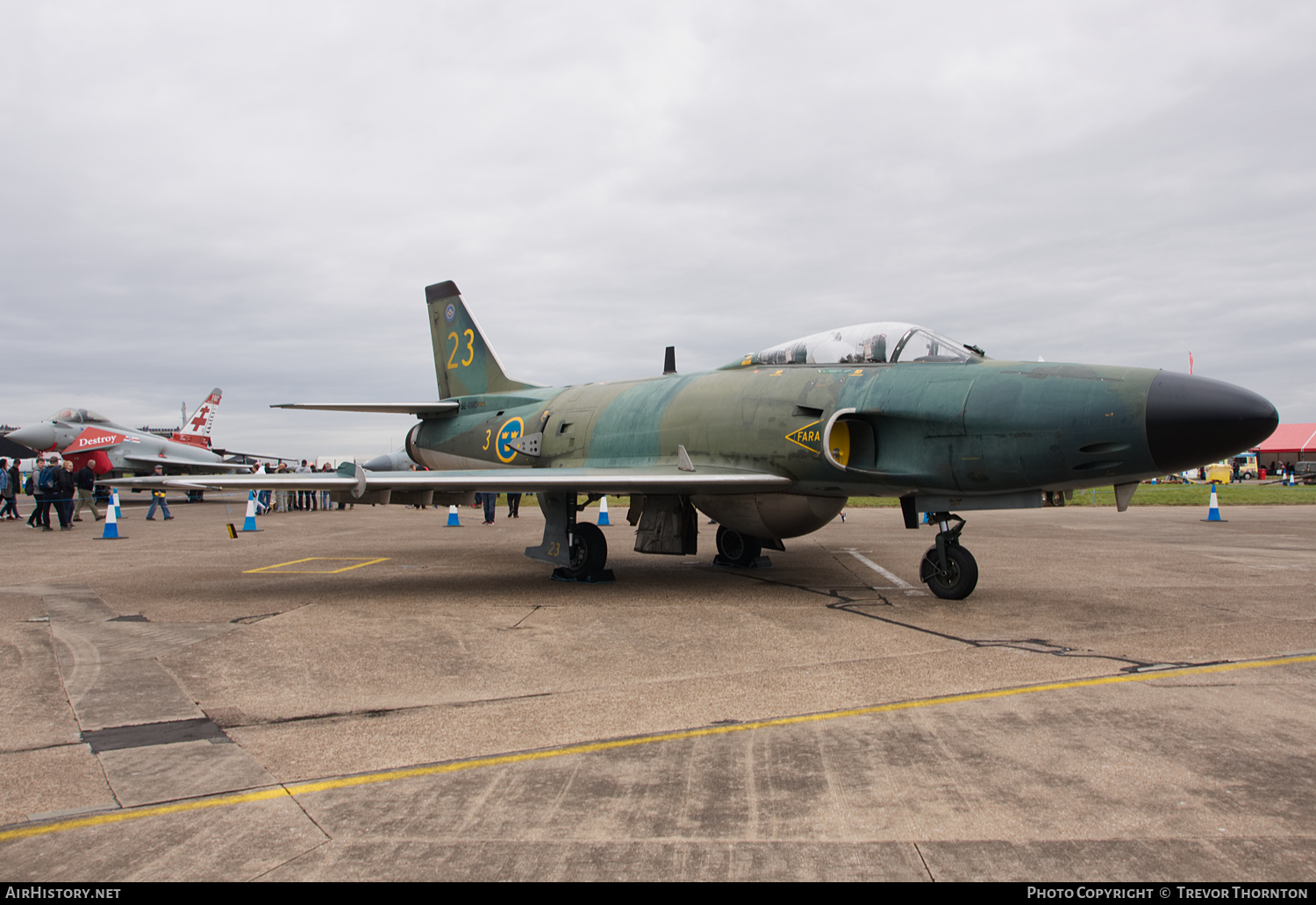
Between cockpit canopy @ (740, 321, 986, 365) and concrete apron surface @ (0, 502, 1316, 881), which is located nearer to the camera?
concrete apron surface @ (0, 502, 1316, 881)

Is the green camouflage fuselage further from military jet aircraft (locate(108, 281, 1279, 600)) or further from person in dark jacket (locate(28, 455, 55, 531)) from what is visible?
person in dark jacket (locate(28, 455, 55, 531))

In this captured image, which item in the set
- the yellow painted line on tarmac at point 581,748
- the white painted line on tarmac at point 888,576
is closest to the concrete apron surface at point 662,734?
the yellow painted line on tarmac at point 581,748

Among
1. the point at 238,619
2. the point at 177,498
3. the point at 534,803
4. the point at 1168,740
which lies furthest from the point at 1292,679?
the point at 177,498

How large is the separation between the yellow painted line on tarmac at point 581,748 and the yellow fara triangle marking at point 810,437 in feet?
12.0

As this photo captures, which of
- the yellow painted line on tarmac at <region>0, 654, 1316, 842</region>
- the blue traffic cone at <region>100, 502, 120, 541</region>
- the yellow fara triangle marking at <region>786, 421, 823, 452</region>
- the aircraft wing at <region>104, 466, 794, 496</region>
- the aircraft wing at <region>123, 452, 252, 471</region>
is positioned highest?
the yellow fara triangle marking at <region>786, 421, 823, 452</region>

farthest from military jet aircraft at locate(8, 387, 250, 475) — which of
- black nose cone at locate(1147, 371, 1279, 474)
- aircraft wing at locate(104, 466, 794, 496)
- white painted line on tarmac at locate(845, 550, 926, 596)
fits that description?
black nose cone at locate(1147, 371, 1279, 474)

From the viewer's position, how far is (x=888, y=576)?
9586 mm

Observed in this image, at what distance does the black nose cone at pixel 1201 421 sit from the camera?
6.06 meters

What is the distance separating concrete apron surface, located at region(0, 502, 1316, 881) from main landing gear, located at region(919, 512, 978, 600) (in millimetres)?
219

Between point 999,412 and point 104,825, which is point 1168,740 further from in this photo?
point 104,825

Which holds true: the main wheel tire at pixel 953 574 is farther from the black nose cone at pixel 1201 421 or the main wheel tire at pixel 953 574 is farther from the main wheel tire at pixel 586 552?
the main wheel tire at pixel 586 552

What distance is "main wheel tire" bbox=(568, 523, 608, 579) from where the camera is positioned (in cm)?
939

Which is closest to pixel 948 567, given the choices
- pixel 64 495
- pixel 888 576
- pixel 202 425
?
pixel 888 576

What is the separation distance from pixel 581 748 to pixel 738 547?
7260mm
